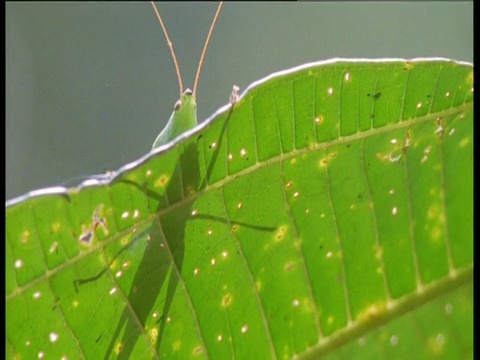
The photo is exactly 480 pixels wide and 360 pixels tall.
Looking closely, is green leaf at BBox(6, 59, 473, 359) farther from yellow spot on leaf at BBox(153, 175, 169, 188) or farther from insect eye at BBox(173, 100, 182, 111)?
insect eye at BBox(173, 100, 182, 111)

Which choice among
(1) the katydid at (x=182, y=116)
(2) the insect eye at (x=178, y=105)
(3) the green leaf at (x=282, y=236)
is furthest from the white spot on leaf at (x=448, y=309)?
(2) the insect eye at (x=178, y=105)

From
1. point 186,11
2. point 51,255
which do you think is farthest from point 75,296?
point 186,11

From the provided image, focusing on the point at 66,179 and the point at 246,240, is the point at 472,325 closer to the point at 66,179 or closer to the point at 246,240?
the point at 246,240

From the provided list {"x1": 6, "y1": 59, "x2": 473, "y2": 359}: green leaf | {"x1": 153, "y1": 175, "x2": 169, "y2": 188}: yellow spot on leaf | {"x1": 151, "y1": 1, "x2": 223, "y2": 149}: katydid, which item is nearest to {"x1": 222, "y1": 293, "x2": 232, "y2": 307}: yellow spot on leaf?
{"x1": 6, "y1": 59, "x2": 473, "y2": 359}: green leaf

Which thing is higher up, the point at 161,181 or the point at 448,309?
the point at 161,181

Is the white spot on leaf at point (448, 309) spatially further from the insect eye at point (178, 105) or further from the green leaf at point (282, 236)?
the insect eye at point (178, 105)

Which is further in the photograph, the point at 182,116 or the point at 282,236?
the point at 182,116

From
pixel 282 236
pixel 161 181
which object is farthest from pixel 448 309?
pixel 161 181

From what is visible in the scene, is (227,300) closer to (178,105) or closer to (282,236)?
(282,236)
